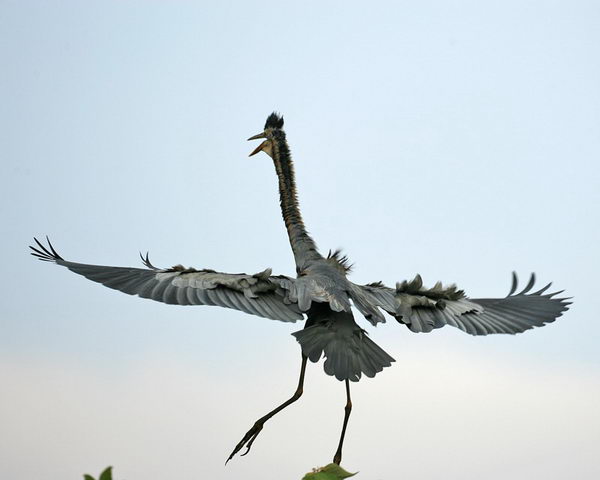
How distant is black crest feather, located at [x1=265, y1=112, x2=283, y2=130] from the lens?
12.7m

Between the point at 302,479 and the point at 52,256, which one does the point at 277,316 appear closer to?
the point at 52,256

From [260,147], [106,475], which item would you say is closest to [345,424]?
[260,147]

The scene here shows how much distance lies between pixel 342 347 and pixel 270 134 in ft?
14.0

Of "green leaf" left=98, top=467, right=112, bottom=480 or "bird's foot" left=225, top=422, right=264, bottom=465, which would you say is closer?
"green leaf" left=98, top=467, right=112, bottom=480

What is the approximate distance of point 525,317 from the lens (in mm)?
11938

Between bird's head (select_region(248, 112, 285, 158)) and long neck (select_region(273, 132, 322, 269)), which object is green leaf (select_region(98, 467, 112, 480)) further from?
bird's head (select_region(248, 112, 285, 158))

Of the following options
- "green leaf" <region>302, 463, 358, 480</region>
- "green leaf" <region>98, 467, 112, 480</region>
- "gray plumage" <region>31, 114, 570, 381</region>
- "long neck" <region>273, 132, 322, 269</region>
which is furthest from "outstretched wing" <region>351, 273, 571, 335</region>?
"green leaf" <region>98, 467, 112, 480</region>

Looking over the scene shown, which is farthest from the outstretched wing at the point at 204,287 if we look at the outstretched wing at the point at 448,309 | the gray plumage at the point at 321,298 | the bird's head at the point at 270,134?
the bird's head at the point at 270,134

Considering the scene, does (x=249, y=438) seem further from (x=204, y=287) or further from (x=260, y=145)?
(x=260, y=145)

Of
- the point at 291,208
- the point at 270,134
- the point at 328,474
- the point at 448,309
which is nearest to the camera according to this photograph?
the point at 328,474

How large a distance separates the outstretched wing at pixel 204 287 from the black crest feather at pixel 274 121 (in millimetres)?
3311

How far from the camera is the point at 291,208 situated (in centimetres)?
1180

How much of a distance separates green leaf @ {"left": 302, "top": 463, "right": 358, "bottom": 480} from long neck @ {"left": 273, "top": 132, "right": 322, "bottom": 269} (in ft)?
15.6

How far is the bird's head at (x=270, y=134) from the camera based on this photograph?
12.6 metres
